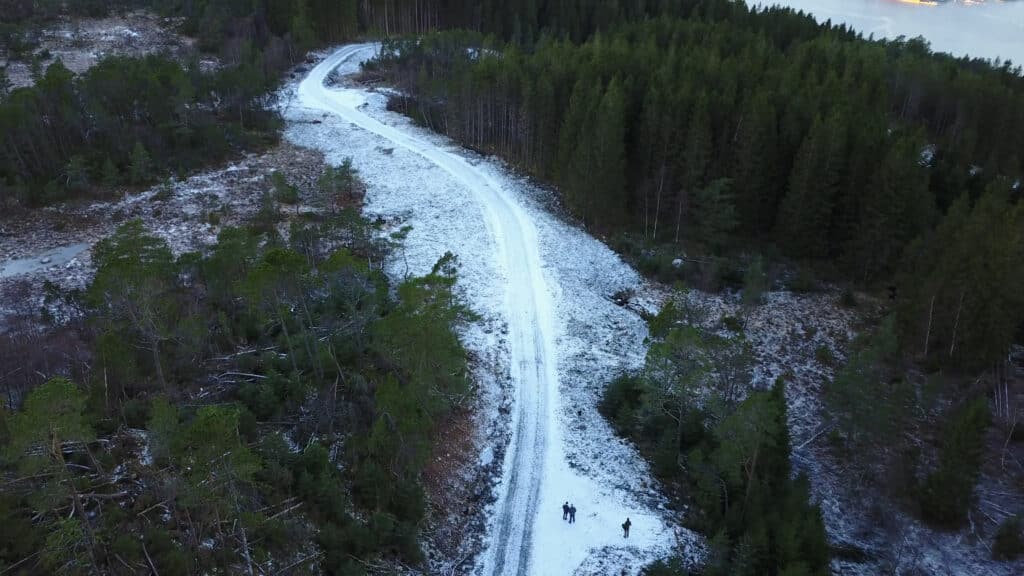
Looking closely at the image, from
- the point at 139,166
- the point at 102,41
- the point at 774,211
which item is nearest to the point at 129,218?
the point at 139,166

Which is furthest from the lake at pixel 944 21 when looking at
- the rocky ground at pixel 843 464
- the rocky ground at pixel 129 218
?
the rocky ground at pixel 129 218

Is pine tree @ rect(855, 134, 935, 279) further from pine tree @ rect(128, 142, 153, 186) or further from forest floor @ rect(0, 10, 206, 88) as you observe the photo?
forest floor @ rect(0, 10, 206, 88)

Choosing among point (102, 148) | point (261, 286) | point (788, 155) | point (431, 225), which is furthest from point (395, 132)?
point (261, 286)

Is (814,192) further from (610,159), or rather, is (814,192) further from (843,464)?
(843,464)

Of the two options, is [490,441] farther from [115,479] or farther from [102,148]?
[102,148]

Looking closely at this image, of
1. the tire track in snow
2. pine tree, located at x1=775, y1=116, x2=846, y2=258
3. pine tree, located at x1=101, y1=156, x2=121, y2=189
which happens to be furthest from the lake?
pine tree, located at x1=101, y1=156, x2=121, y2=189

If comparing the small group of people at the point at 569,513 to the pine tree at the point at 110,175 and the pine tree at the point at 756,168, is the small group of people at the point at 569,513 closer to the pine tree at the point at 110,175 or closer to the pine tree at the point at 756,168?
the pine tree at the point at 756,168

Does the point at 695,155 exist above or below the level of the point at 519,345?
above
